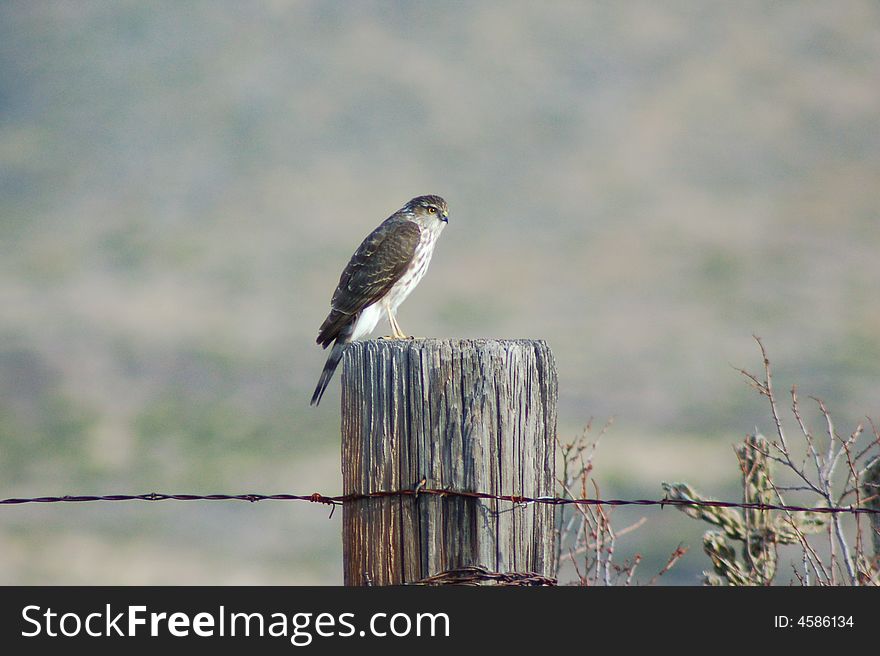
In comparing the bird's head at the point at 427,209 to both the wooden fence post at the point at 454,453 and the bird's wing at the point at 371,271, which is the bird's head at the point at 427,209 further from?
the wooden fence post at the point at 454,453

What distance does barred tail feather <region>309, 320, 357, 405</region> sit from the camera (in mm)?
6293

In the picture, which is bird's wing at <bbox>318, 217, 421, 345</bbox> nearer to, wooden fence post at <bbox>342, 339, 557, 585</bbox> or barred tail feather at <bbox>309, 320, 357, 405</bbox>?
barred tail feather at <bbox>309, 320, 357, 405</bbox>

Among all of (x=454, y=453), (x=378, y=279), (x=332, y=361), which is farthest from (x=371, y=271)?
(x=454, y=453)

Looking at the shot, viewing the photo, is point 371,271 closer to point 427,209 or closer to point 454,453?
point 427,209

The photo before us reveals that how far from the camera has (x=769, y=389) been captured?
208 inches

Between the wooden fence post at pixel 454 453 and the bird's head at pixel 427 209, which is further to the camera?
the bird's head at pixel 427 209

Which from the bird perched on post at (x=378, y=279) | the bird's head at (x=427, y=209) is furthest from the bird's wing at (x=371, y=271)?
the bird's head at (x=427, y=209)

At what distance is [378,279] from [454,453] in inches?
153

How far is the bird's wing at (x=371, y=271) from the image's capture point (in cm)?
666

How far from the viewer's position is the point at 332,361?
6.56 metres

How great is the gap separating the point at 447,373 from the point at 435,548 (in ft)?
1.73

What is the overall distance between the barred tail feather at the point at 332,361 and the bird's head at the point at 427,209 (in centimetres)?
101

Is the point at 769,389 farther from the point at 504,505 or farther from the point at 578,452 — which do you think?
the point at 504,505

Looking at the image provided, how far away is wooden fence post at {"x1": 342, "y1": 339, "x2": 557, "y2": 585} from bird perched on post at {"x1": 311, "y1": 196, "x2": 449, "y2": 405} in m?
3.29
